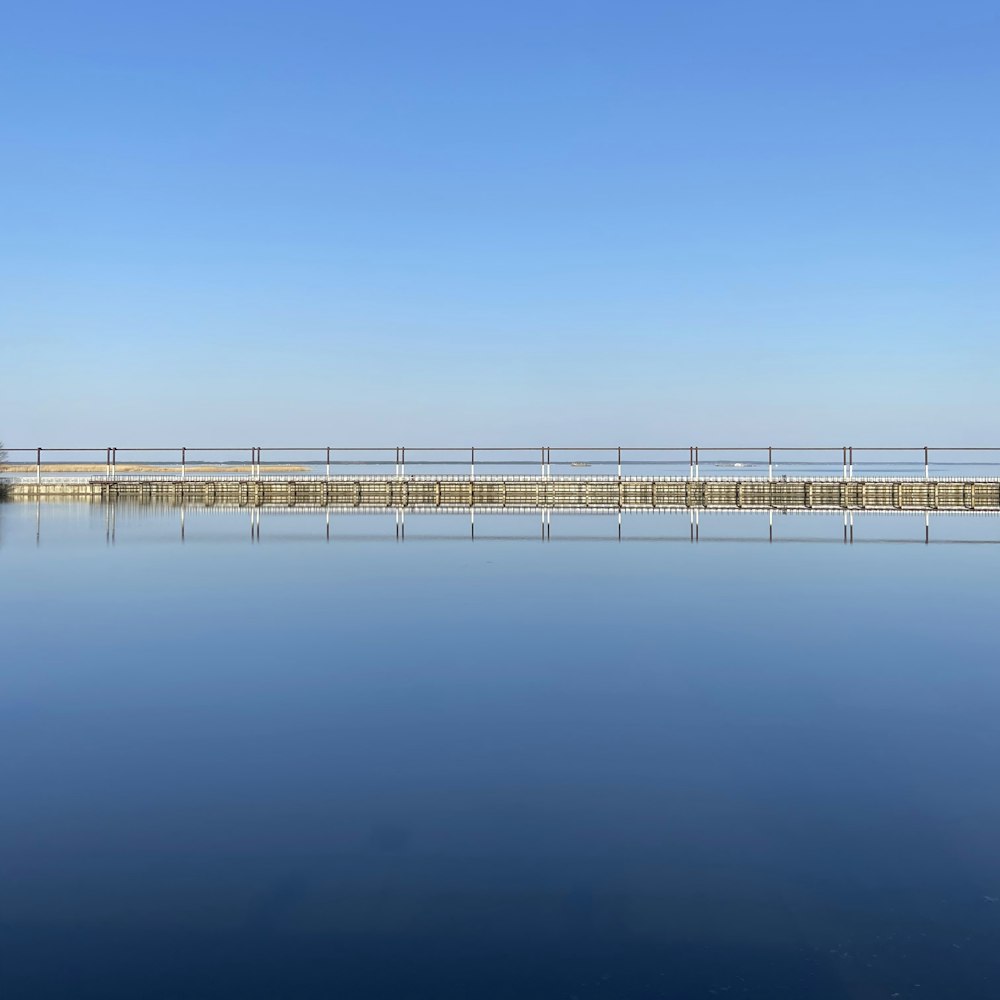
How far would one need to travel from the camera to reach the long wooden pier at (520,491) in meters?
24.3

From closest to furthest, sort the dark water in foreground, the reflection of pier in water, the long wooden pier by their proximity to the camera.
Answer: the dark water in foreground, the reflection of pier in water, the long wooden pier

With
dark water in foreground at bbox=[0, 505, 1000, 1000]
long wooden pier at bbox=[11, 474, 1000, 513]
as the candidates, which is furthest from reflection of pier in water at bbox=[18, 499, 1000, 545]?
dark water in foreground at bbox=[0, 505, 1000, 1000]

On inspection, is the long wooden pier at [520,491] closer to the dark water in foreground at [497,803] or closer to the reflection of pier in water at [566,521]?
the reflection of pier in water at [566,521]

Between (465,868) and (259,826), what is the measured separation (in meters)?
0.68

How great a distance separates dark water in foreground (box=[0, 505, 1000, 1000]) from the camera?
210 cm

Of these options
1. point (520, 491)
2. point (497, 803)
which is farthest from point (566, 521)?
point (497, 803)

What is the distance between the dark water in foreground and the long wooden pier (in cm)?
1769

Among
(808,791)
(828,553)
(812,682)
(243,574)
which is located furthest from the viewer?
(828,553)

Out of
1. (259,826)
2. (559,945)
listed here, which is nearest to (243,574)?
(259,826)

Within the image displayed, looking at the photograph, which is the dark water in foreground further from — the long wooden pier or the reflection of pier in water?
the long wooden pier

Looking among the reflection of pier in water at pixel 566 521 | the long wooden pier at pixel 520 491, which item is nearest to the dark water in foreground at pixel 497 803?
the reflection of pier in water at pixel 566 521

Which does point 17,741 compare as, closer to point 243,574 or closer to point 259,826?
point 259,826

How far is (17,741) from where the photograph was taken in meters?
3.69

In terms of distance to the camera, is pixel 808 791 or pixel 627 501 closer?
pixel 808 791
